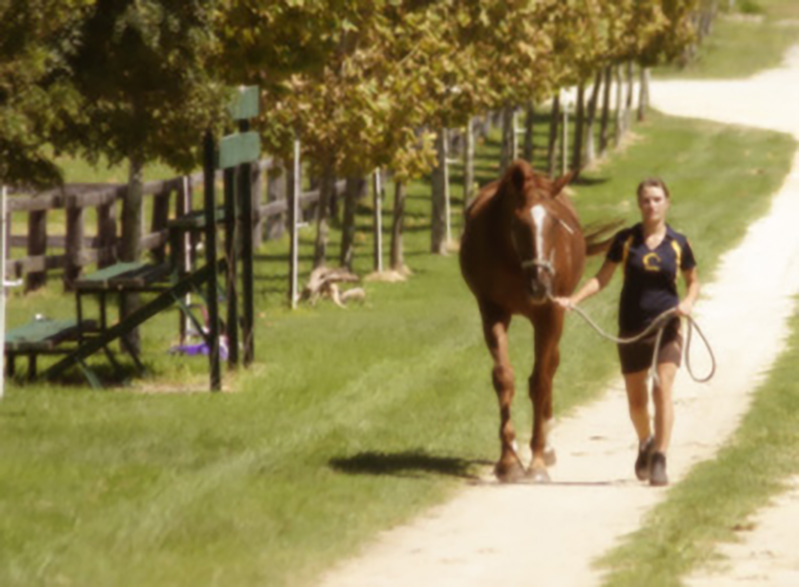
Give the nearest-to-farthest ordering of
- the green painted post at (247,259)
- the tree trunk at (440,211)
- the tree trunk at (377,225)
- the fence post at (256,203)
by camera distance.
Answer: the green painted post at (247,259) → the tree trunk at (377,225) → the fence post at (256,203) → the tree trunk at (440,211)

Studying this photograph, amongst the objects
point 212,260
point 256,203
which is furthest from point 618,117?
point 212,260

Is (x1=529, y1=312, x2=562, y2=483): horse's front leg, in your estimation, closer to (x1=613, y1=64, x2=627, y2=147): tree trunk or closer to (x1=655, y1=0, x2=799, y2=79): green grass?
(x1=613, y1=64, x2=627, y2=147): tree trunk

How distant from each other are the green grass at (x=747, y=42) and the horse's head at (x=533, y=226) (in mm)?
80165

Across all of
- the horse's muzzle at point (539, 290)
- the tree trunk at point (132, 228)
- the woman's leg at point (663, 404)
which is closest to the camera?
the horse's muzzle at point (539, 290)

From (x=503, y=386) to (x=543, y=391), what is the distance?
407 millimetres

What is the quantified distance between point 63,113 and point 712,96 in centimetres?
6684

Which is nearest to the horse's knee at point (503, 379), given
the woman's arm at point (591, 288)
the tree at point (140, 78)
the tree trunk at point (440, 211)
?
the woman's arm at point (591, 288)

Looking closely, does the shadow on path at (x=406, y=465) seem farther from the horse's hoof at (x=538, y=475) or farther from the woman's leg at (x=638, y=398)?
the woman's leg at (x=638, y=398)

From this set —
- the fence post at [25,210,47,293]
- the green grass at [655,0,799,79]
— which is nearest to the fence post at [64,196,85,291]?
the fence post at [25,210,47,293]

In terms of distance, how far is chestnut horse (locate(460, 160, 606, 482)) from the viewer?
14250 mm

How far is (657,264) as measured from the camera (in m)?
14.4

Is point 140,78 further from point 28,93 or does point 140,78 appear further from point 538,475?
point 538,475

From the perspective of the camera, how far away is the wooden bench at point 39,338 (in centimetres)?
1930

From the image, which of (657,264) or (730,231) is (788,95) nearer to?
(730,231)
